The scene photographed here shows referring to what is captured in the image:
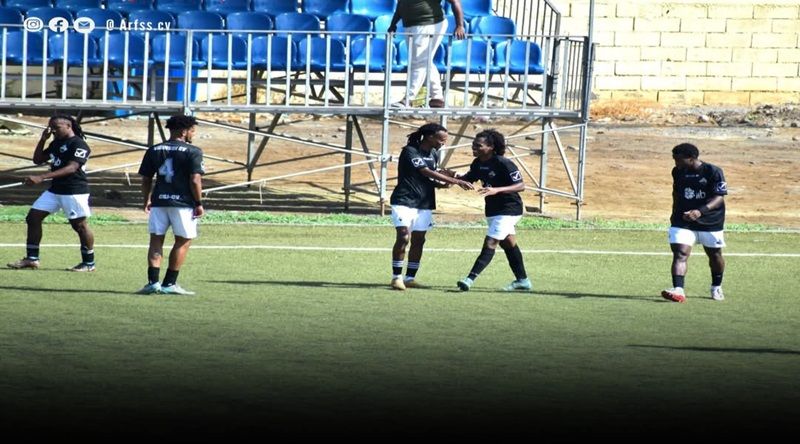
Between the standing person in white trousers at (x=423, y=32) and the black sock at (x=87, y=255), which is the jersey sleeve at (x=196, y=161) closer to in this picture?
the black sock at (x=87, y=255)

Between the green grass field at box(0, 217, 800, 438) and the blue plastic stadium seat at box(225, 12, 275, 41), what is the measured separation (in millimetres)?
5675

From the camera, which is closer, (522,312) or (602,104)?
(522,312)

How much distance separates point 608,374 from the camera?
9828mm

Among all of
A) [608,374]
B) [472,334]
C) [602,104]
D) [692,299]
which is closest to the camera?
[608,374]

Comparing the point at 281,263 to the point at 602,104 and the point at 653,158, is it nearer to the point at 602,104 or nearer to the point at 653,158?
the point at 653,158

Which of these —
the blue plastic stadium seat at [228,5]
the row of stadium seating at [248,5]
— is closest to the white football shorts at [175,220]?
the row of stadium seating at [248,5]

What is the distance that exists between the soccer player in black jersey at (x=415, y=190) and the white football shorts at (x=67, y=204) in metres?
3.01

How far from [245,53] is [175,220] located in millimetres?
8890

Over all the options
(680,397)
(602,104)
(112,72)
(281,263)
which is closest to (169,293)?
(281,263)

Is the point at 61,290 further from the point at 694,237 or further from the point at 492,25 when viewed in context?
the point at 492,25

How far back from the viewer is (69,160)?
14.6 m

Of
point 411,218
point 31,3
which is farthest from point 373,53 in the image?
point 411,218

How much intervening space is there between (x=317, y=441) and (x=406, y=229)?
6.38 m

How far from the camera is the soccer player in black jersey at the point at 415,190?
14.0 meters
